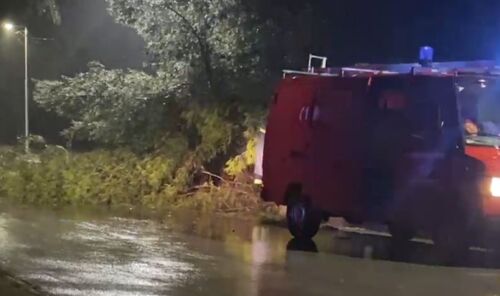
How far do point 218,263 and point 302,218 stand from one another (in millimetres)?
3131

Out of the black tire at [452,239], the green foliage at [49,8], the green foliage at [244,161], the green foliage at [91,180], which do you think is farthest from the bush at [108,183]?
the green foliage at [49,8]

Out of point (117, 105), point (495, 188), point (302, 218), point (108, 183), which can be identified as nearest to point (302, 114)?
point (302, 218)

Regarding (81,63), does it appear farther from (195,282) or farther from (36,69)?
(195,282)

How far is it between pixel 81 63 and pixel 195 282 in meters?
31.9

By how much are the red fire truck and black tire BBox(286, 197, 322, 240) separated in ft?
0.06

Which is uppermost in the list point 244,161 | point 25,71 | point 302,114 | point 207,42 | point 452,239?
point 25,71

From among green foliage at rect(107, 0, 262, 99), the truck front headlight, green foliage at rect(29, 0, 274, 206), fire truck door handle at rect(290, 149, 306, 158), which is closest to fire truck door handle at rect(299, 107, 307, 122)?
fire truck door handle at rect(290, 149, 306, 158)

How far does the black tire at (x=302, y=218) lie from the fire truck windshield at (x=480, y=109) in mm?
2948

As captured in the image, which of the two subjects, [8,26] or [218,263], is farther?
[8,26]

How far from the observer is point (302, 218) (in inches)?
601

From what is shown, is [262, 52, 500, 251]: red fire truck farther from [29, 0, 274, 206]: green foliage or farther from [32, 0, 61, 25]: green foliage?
[32, 0, 61, 25]: green foliage

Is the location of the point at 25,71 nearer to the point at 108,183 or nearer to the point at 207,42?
the point at 207,42

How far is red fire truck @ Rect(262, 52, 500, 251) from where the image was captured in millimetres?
12961

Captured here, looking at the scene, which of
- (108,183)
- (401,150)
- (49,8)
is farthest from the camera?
(49,8)
